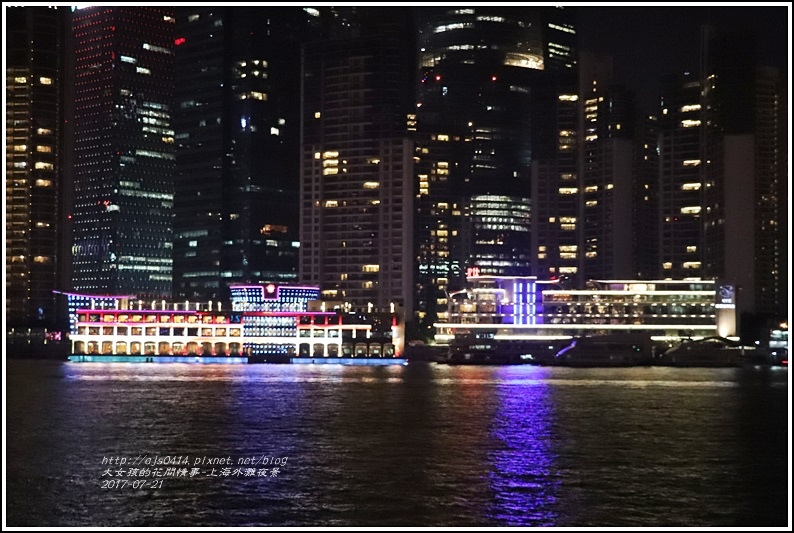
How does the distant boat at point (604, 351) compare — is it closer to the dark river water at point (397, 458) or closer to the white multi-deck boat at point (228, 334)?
the white multi-deck boat at point (228, 334)

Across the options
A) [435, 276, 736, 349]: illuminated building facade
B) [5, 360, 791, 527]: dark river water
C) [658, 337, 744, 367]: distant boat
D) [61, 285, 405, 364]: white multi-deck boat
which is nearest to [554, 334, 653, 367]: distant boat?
[435, 276, 736, 349]: illuminated building facade

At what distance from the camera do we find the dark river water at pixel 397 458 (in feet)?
137

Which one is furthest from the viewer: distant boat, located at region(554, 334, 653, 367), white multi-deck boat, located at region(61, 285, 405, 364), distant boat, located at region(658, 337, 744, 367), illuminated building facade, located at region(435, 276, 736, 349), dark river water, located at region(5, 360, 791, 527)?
white multi-deck boat, located at region(61, 285, 405, 364)

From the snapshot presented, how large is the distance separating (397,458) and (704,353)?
119492mm

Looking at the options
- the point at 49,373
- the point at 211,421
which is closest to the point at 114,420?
the point at 211,421

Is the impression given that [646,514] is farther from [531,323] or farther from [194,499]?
[531,323]

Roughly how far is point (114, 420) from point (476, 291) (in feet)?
353

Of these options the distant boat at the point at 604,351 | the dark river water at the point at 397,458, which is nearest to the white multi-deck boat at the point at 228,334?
the distant boat at the point at 604,351

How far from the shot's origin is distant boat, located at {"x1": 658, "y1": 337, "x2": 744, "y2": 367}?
165000mm

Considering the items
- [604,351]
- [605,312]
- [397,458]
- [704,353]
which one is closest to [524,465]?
[397,458]

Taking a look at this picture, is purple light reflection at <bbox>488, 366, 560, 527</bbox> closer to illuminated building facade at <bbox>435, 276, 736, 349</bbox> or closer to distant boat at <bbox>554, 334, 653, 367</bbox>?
distant boat at <bbox>554, 334, 653, 367</bbox>

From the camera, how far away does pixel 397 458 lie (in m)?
55.3

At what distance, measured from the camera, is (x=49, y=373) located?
139m

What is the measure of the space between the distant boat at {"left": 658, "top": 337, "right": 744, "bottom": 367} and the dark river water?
213 ft
